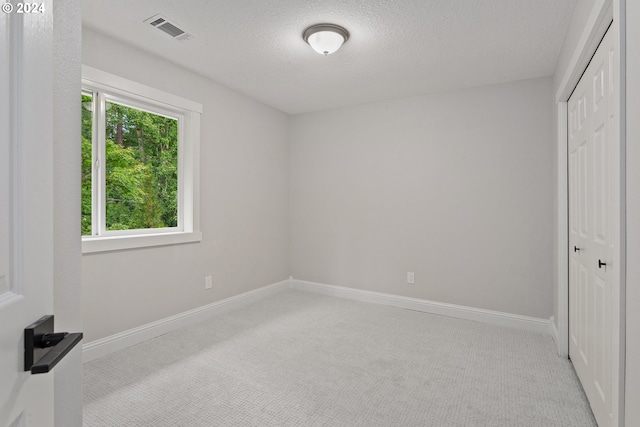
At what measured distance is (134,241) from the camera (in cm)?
281

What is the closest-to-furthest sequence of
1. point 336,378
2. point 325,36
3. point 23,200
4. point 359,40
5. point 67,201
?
1. point 23,200
2. point 67,201
3. point 336,378
4. point 325,36
5. point 359,40

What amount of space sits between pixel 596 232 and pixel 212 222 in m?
3.16

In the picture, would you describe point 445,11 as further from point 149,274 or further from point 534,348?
point 149,274

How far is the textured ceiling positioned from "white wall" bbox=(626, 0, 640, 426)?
4.04 feet

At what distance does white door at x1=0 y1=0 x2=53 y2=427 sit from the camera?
532 mm

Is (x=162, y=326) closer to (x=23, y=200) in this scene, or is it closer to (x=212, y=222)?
(x=212, y=222)

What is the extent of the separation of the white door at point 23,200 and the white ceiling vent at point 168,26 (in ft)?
6.56

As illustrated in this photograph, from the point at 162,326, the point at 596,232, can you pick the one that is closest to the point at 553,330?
the point at 596,232

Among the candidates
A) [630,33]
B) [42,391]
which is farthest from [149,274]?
[630,33]

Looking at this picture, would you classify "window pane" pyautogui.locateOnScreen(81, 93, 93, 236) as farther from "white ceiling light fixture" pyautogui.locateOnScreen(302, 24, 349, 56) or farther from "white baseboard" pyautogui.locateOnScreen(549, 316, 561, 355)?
"white baseboard" pyautogui.locateOnScreen(549, 316, 561, 355)

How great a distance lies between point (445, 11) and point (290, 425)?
2.70m

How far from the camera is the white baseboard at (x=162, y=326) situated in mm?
2547

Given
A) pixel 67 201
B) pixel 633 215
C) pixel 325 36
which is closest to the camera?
pixel 67 201

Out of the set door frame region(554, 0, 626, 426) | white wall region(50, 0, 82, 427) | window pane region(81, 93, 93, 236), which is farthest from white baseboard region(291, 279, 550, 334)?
white wall region(50, 0, 82, 427)
